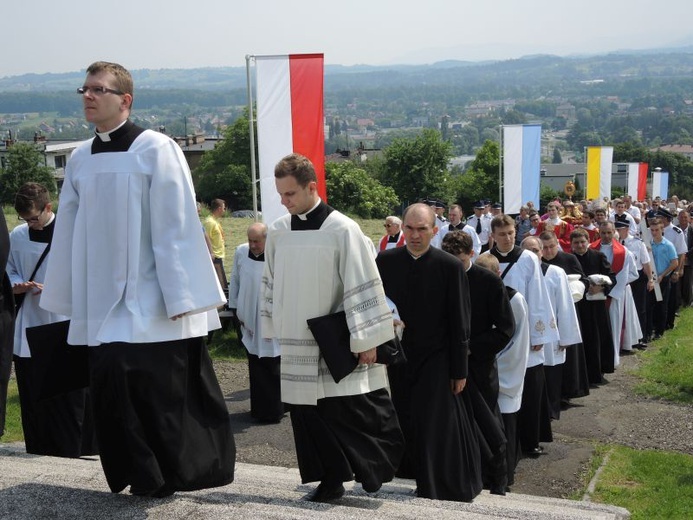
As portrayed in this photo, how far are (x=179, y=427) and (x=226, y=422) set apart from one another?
0.30m

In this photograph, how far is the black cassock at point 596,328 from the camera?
11.3 metres

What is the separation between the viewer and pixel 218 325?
4.57 m

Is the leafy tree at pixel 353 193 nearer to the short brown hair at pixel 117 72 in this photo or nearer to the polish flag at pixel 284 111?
the polish flag at pixel 284 111

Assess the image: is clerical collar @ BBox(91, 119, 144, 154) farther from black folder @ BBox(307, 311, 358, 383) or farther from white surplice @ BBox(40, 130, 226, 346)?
black folder @ BBox(307, 311, 358, 383)

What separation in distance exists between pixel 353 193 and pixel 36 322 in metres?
68.9

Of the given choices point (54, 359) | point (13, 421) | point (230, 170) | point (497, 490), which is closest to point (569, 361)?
point (497, 490)

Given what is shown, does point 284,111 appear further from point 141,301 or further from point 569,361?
point 141,301

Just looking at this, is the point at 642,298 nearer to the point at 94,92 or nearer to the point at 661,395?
the point at 661,395

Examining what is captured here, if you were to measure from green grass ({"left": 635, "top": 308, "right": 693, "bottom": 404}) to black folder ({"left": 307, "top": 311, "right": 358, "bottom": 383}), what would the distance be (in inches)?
256

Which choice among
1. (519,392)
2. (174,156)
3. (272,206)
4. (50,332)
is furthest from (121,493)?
(272,206)

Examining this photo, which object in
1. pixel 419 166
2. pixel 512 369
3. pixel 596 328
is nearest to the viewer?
pixel 512 369

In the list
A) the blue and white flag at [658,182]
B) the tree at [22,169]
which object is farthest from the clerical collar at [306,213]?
the tree at [22,169]

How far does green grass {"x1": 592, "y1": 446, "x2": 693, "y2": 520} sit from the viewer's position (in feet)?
22.0

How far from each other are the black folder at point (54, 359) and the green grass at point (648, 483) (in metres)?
3.91
